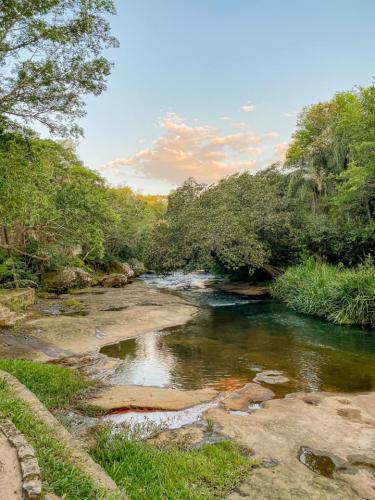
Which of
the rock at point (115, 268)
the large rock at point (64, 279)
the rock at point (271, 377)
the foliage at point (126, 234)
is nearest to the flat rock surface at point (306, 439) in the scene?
the rock at point (271, 377)

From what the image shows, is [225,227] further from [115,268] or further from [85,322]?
[115,268]

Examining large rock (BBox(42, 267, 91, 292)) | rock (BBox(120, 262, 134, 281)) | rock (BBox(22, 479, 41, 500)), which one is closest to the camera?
Answer: rock (BBox(22, 479, 41, 500))

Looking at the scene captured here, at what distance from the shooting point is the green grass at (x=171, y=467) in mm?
4121

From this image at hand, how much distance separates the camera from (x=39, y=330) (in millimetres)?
12922

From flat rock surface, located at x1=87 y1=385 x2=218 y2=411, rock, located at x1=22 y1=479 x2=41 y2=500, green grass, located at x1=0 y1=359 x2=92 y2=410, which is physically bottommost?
flat rock surface, located at x1=87 y1=385 x2=218 y2=411

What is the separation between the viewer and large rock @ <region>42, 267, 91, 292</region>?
25031mm

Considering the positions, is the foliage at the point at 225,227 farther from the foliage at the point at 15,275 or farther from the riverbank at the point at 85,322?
the foliage at the point at 15,275

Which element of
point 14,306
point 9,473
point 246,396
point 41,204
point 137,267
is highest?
point 41,204

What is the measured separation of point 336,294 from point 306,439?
490 inches

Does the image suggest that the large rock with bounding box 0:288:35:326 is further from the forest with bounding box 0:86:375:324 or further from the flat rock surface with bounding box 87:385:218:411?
the flat rock surface with bounding box 87:385:218:411

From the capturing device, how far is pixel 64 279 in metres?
25.7

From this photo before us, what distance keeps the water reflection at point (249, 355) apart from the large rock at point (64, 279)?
11.9 meters

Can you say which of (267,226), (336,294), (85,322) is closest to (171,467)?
(85,322)

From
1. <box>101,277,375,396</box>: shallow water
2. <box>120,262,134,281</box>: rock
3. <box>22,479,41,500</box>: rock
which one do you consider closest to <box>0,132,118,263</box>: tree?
<box>101,277,375,396</box>: shallow water
